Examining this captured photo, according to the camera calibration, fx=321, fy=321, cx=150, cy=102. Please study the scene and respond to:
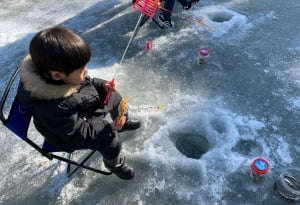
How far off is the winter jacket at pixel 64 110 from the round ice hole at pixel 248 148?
1053 mm

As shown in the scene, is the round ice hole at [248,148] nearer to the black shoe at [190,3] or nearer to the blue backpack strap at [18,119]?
the blue backpack strap at [18,119]

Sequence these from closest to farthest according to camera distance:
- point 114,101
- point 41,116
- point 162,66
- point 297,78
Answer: point 41,116 < point 114,101 < point 297,78 < point 162,66

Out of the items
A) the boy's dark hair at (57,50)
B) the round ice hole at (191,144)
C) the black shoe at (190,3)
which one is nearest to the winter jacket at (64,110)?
the boy's dark hair at (57,50)

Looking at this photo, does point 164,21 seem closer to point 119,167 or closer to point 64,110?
point 119,167

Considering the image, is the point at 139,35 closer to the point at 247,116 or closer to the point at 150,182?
the point at 247,116

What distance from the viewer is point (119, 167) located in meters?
2.21

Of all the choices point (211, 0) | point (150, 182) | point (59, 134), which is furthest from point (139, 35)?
point (59, 134)

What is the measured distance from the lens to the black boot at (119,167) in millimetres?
2188

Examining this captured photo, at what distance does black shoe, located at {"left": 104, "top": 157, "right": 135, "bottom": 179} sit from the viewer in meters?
2.21

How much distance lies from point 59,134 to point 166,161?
3.01 feet

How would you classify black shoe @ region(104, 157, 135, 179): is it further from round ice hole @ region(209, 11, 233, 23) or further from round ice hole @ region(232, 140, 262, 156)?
round ice hole @ region(209, 11, 233, 23)

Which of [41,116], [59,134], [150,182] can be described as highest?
[41,116]

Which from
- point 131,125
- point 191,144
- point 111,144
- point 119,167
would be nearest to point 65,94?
point 111,144

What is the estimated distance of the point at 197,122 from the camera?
2705 millimetres
